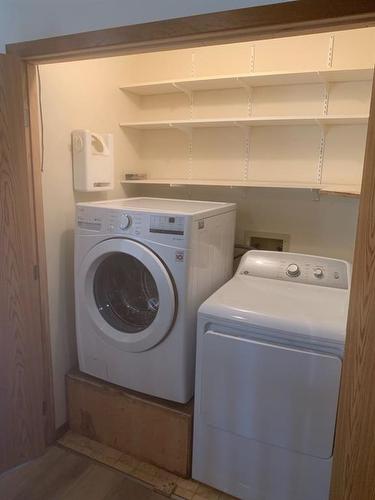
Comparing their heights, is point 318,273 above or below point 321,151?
below

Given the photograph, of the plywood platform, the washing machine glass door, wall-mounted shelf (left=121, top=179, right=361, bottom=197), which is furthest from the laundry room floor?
wall-mounted shelf (left=121, top=179, right=361, bottom=197)

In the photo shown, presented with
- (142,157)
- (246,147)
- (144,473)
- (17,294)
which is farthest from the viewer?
(142,157)

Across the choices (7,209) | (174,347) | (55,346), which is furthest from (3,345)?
(174,347)

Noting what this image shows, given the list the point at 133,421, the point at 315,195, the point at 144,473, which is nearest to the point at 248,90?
the point at 315,195

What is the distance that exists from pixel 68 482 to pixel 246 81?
2.33m

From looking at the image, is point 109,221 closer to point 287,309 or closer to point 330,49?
point 287,309

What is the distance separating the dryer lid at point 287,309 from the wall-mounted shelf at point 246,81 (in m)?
1.12

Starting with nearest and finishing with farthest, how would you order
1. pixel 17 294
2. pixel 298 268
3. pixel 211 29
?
pixel 211 29, pixel 17 294, pixel 298 268

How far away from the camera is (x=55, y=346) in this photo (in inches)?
74.2

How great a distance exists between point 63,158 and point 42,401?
4.12 feet

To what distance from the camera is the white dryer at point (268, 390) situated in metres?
1.32

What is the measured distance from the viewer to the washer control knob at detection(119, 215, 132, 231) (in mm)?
1642

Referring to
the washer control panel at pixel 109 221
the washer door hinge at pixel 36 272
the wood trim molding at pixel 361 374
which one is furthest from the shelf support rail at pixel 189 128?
the wood trim molding at pixel 361 374

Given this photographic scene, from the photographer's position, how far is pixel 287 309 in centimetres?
145
